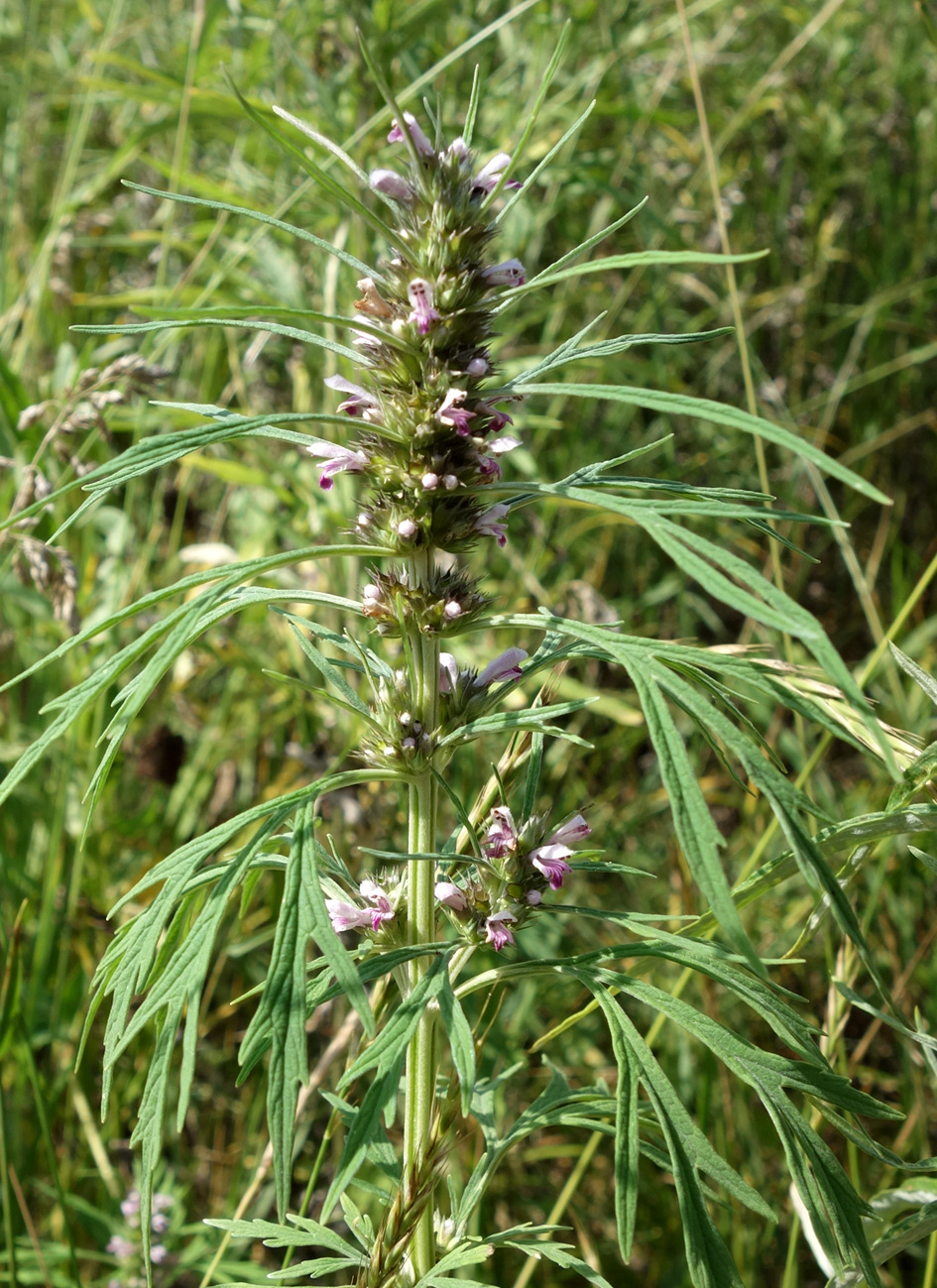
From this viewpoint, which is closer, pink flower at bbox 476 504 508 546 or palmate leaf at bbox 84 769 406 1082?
palmate leaf at bbox 84 769 406 1082

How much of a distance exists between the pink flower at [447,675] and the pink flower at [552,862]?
18cm

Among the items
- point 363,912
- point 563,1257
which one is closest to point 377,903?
point 363,912

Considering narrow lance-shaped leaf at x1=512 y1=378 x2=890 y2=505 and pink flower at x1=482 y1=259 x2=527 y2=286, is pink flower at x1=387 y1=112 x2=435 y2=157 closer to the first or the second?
pink flower at x1=482 y1=259 x2=527 y2=286

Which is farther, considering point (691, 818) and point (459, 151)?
point (459, 151)

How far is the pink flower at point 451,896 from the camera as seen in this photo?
0.98 metres

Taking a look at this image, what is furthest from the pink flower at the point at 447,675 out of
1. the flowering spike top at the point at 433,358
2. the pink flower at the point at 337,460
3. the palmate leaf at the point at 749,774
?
the palmate leaf at the point at 749,774

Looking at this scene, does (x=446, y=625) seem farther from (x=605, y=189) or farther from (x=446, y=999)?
(x=605, y=189)

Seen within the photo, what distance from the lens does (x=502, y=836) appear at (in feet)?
3.28

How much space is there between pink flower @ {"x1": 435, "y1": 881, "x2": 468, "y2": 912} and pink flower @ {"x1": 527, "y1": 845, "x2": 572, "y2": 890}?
78 mm

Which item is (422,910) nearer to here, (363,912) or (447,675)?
(363,912)

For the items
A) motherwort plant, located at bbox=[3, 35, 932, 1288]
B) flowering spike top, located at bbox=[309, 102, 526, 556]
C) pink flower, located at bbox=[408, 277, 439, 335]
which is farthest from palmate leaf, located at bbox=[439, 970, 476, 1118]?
pink flower, located at bbox=[408, 277, 439, 335]

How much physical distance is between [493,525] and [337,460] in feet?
0.52

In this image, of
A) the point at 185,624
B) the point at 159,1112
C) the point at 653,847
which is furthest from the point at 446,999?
the point at 653,847

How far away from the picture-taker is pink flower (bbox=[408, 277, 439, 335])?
86 centimetres
